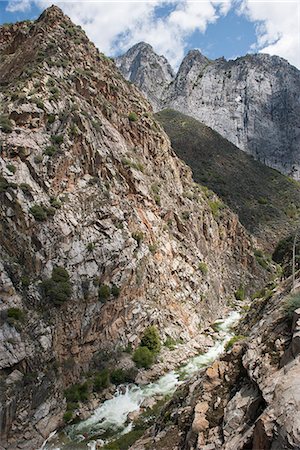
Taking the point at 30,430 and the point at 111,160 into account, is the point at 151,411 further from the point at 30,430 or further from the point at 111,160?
the point at 111,160

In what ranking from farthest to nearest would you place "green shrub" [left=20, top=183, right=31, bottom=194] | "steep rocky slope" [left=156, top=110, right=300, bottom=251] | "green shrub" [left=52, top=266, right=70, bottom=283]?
"steep rocky slope" [left=156, top=110, right=300, bottom=251], "green shrub" [left=20, top=183, right=31, bottom=194], "green shrub" [left=52, top=266, right=70, bottom=283]

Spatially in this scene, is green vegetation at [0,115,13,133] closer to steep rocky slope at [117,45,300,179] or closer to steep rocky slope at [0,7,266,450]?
steep rocky slope at [0,7,266,450]

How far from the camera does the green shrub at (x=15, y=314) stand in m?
18.8

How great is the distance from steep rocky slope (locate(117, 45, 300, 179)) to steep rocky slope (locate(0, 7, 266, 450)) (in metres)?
85.3

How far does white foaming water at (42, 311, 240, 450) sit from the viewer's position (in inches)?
675

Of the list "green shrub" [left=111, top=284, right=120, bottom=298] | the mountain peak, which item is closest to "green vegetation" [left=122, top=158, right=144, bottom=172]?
"green shrub" [left=111, top=284, right=120, bottom=298]

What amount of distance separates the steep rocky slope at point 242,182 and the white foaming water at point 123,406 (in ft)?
136

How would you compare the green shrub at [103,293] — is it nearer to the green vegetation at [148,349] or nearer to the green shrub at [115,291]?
the green shrub at [115,291]

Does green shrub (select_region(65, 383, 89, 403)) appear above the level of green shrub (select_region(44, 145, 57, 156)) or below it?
below

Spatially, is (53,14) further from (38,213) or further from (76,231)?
(76,231)

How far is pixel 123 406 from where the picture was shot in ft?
63.4

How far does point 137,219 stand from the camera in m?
28.8

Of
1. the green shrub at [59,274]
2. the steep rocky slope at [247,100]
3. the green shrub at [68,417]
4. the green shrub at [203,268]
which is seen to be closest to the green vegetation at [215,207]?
the green shrub at [203,268]

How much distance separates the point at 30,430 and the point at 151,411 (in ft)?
18.5
